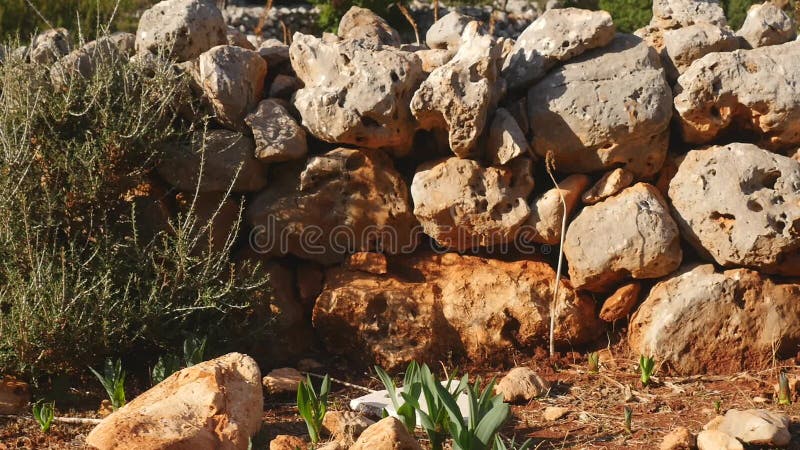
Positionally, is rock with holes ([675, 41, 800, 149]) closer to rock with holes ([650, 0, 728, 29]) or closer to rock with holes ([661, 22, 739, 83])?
rock with holes ([661, 22, 739, 83])

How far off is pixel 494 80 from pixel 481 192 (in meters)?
0.63

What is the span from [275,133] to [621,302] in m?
2.20

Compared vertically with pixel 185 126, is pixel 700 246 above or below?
below

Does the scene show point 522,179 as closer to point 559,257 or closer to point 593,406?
point 559,257

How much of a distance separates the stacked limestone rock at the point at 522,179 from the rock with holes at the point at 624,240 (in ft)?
0.04

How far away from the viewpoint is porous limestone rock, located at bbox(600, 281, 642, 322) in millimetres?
5617

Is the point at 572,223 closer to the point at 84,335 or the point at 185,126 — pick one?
the point at 185,126

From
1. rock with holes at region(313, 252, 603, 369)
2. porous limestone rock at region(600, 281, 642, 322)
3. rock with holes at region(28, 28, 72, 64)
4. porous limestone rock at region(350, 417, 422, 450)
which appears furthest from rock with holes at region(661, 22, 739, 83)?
rock with holes at region(28, 28, 72, 64)

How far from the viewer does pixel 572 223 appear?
18.3 feet

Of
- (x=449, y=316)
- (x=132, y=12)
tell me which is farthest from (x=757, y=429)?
(x=132, y=12)

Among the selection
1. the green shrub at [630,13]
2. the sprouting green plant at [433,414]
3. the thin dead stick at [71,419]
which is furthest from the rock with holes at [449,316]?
the green shrub at [630,13]

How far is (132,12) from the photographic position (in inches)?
539

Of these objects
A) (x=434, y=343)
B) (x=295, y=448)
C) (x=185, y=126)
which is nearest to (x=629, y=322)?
(x=434, y=343)

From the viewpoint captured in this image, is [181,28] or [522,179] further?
[181,28]
